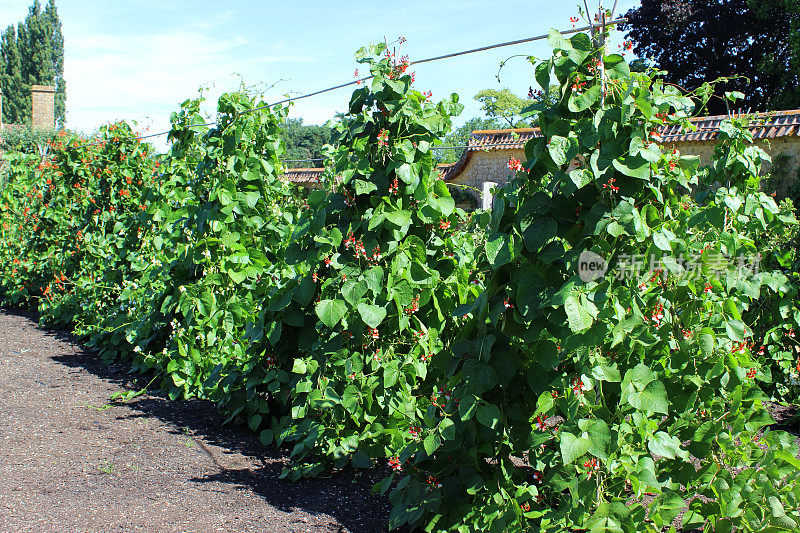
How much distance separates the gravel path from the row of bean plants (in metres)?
0.21

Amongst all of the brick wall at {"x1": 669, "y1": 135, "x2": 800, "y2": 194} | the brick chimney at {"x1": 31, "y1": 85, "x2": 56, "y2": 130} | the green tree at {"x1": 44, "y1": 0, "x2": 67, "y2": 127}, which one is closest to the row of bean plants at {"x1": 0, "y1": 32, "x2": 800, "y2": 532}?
the brick wall at {"x1": 669, "y1": 135, "x2": 800, "y2": 194}

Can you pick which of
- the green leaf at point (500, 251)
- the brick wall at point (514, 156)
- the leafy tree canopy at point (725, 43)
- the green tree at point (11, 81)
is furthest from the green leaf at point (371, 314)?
the green tree at point (11, 81)

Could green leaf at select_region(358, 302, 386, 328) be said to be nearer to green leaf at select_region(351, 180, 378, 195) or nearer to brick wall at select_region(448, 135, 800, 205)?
green leaf at select_region(351, 180, 378, 195)

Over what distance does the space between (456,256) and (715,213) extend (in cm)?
131

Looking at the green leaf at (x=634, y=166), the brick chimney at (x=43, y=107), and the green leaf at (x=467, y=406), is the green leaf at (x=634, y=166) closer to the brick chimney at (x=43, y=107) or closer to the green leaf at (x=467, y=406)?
the green leaf at (x=467, y=406)

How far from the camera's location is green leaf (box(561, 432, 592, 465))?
2066 mm

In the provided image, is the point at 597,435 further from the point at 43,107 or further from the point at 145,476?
the point at 43,107

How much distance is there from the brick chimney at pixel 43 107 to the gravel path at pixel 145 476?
18704 millimetres

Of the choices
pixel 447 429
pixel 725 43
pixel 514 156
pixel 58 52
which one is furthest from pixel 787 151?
pixel 58 52

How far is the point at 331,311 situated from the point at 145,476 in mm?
1508

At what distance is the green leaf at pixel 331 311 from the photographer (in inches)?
121

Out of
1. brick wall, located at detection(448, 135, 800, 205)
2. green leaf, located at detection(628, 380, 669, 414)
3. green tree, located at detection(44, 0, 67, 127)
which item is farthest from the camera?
green tree, located at detection(44, 0, 67, 127)

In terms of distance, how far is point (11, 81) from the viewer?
44.4 metres

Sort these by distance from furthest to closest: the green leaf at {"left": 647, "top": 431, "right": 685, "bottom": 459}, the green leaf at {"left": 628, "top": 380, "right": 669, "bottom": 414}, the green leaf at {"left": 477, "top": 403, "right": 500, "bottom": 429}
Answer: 1. the green leaf at {"left": 477, "top": 403, "right": 500, "bottom": 429}
2. the green leaf at {"left": 647, "top": 431, "right": 685, "bottom": 459}
3. the green leaf at {"left": 628, "top": 380, "right": 669, "bottom": 414}
